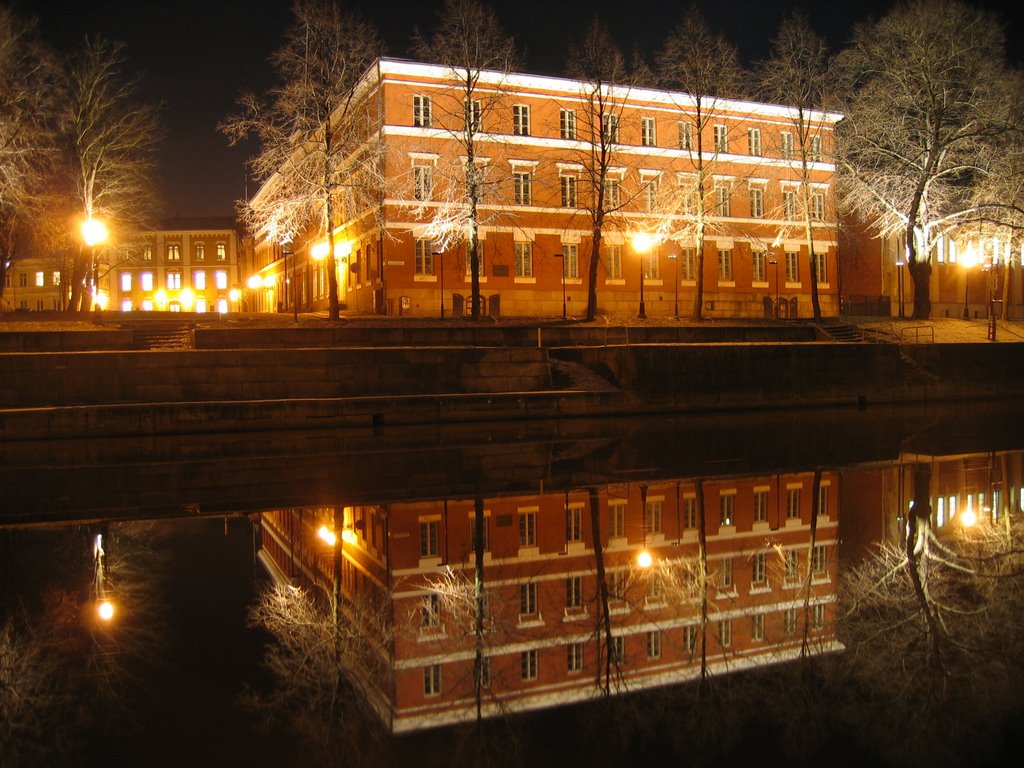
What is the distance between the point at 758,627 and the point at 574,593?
182 centimetres

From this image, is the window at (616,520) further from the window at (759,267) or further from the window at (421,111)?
the window at (759,267)

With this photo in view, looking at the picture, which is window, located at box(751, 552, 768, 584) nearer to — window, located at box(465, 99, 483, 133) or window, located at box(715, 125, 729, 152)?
window, located at box(465, 99, 483, 133)

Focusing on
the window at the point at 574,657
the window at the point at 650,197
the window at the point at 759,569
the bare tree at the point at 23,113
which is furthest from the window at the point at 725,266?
the window at the point at 574,657

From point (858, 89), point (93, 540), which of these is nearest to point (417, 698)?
point (93, 540)

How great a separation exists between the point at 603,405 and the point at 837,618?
808 inches

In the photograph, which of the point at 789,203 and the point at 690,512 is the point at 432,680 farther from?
the point at 789,203

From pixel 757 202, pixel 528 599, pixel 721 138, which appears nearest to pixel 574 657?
pixel 528 599

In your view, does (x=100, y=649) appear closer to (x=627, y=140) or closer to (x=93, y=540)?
(x=93, y=540)

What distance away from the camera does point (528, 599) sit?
819 cm

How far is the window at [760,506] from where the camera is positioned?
11970 millimetres

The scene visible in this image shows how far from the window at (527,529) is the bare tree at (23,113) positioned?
91.4 feet

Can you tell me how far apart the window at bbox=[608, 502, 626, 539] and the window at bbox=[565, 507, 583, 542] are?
387 mm

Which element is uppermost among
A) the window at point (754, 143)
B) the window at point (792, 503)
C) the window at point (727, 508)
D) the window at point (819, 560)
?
the window at point (754, 143)

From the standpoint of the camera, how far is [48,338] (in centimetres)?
2681
